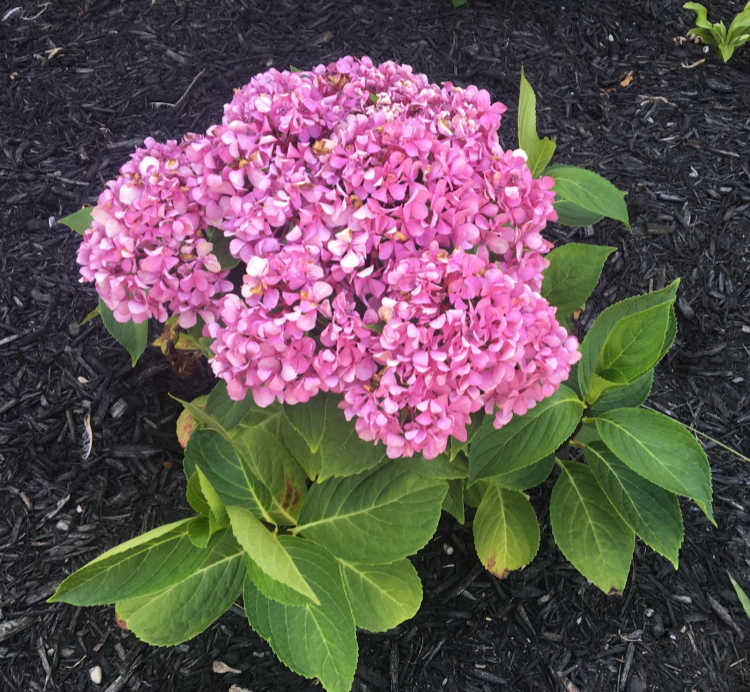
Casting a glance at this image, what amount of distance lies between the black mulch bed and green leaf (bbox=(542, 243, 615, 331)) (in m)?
0.71

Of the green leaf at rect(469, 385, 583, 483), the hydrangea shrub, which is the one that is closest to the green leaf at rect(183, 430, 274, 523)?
the hydrangea shrub

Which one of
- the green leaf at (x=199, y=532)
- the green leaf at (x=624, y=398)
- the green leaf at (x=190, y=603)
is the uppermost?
the green leaf at (x=199, y=532)

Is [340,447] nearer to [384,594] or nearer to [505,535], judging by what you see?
[384,594]

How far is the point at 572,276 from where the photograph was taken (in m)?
1.82

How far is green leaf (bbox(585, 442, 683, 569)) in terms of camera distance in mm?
1665

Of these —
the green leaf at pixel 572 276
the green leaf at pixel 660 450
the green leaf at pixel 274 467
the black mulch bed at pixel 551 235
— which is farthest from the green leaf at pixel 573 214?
the green leaf at pixel 274 467

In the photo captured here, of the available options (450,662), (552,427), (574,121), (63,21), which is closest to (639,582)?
(450,662)

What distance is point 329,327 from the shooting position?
125 centimetres

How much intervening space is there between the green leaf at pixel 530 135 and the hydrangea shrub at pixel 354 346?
14.4 inches

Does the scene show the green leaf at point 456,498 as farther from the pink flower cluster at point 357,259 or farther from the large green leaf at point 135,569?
the large green leaf at point 135,569

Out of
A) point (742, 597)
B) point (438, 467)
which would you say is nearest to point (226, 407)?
point (438, 467)

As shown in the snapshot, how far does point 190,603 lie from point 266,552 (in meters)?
0.40

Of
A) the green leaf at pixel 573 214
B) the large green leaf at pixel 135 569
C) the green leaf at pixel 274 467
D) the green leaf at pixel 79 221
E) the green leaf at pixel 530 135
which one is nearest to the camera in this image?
the large green leaf at pixel 135 569

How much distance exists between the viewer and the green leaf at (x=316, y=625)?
151 cm
